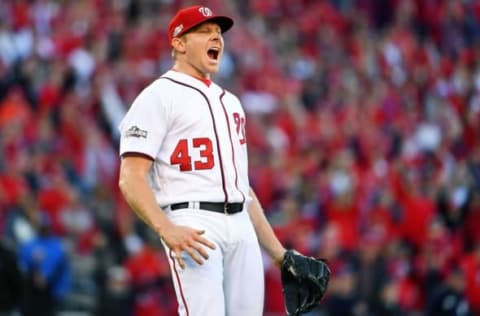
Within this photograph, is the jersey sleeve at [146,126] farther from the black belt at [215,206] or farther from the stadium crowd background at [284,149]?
the stadium crowd background at [284,149]

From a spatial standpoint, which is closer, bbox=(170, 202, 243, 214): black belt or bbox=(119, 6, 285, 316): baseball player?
bbox=(119, 6, 285, 316): baseball player

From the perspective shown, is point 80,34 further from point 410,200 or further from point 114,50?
point 410,200

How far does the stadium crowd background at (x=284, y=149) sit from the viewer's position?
42.6 feet

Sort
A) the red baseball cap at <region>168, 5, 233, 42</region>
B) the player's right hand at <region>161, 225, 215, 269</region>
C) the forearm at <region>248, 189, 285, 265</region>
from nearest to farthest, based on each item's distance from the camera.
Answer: the player's right hand at <region>161, 225, 215, 269</region>
the red baseball cap at <region>168, 5, 233, 42</region>
the forearm at <region>248, 189, 285, 265</region>

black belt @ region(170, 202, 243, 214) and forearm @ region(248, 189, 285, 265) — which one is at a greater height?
black belt @ region(170, 202, 243, 214)

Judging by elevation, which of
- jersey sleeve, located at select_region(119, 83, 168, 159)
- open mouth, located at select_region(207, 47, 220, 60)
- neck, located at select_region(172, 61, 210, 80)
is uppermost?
open mouth, located at select_region(207, 47, 220, 60)

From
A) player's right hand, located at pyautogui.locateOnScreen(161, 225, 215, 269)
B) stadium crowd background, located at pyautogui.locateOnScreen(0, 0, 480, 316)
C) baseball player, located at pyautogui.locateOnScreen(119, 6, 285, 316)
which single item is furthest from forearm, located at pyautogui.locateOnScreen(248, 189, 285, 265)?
stadium crowd background, located at pyautogui.locateOnScreen(0, 0, 480, 316)

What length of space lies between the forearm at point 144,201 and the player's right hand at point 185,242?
4cm

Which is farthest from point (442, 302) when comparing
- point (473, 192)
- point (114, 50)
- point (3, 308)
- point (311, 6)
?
point (311, 6)

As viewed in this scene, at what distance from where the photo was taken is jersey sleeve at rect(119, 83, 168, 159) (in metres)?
6.39

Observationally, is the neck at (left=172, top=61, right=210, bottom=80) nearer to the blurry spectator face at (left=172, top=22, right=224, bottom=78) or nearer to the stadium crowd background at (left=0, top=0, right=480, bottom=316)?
the blurry spectator face at (left=172, top=22, right=224, bottom=78)

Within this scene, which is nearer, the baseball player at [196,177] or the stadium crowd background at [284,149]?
the baseball player at [196,177]

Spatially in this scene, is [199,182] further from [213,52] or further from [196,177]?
[213,52]

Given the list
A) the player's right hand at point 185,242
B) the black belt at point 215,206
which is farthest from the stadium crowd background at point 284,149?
the player's right hand at point 185,242
